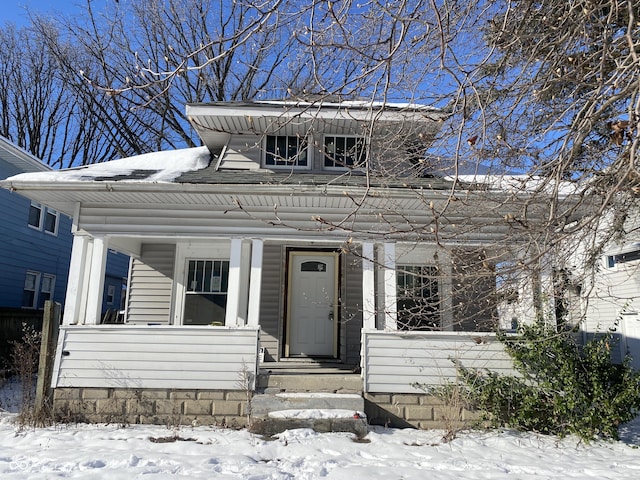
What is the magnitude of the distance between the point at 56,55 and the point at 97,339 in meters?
15.2

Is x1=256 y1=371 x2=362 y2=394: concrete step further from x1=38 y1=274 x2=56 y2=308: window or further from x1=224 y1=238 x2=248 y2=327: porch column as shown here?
x1=38 y1=274 x2=56 y2=308: window

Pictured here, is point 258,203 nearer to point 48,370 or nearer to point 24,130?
point 48,370

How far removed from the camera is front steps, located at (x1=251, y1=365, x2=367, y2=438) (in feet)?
18.9

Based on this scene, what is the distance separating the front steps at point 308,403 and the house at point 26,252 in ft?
26.6

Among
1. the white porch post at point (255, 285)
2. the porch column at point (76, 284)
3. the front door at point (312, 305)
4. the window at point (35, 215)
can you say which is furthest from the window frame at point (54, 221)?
the white porch post at point (255, 285)

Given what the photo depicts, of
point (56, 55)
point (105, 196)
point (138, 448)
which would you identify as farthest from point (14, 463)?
point (56, 55)

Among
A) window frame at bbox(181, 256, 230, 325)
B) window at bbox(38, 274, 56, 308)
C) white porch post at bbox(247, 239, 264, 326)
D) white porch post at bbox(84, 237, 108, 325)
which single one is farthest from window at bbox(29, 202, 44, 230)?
white porch post at bbox(247, 239, 264, 326)

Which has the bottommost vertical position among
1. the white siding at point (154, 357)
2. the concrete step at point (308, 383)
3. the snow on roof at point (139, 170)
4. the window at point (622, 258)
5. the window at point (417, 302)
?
the concrete step at point (308, 383)

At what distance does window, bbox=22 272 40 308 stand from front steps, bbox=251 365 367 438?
10594 millimetres

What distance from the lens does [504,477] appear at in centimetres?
440

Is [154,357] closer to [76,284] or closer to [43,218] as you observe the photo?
[76,284]

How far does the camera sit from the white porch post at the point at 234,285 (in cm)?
668

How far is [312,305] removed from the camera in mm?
8547

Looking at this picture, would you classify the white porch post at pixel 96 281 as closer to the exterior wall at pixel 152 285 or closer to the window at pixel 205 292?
the exterior wall at pixel 152 285
